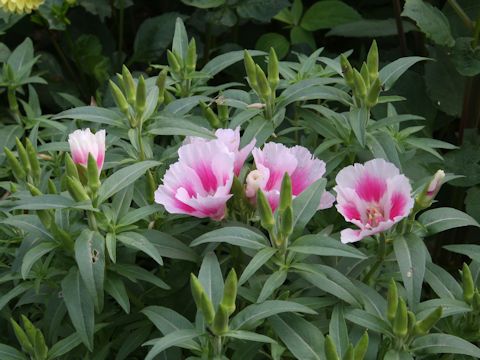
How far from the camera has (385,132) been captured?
4.54ft

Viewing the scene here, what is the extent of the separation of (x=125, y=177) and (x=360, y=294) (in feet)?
1.18

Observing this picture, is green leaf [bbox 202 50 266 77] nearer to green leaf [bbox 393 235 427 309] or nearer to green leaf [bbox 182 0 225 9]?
green leaf [bbox 393 235 427 309]

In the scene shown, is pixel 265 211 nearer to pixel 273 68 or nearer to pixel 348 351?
pixel 348 351

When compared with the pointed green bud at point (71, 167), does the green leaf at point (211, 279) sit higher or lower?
lower

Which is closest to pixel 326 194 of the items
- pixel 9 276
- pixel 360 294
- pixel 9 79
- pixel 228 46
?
pixel 360 294

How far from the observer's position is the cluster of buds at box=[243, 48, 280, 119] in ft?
4.36

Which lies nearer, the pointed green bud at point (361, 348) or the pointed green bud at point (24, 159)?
the pointed green bud at point (361, 348)

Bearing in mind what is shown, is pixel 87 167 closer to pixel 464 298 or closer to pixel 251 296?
pixel 251 296

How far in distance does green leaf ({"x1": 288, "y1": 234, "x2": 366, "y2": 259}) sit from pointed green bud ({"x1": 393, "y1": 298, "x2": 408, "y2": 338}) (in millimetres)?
83

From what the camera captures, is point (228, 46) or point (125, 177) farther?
point (228, 46)

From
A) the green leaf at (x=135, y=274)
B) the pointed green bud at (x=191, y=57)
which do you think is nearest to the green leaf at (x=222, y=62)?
the pointed green bud at (x=191, y=57)

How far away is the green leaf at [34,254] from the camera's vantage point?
1.11 metres

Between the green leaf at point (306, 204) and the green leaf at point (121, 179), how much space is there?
211mm

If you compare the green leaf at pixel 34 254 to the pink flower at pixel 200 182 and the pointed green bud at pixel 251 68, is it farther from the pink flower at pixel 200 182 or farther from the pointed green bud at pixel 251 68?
the pointed green bud at pixel 251 68
